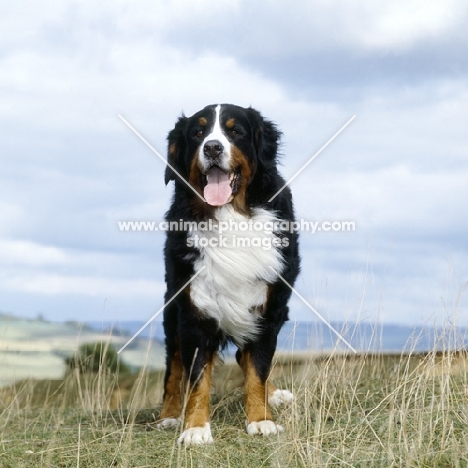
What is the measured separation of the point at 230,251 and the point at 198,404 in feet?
3.59

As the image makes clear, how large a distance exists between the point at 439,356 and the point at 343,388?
32.6 inches

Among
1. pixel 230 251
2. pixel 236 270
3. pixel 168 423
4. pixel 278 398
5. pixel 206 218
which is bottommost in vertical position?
pixel 168 423

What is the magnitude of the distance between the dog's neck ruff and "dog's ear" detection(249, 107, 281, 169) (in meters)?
0.39

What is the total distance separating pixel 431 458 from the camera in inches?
169

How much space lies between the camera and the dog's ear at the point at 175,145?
18.0 feet

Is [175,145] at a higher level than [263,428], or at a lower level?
higher

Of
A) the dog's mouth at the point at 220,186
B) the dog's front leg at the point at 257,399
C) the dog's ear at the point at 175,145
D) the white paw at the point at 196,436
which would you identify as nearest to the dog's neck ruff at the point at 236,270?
the dog's mouth at the point at 220,186

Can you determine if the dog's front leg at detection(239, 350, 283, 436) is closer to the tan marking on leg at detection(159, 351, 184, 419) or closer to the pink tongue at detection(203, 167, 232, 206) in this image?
the tan marking on leg at detection(159, 351, 184, 419)

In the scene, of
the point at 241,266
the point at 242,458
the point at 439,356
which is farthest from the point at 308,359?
the point at 242,458

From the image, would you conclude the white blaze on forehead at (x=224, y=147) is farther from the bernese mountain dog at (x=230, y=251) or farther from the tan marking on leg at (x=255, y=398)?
the tan marking on leg at (x=255, y=398)

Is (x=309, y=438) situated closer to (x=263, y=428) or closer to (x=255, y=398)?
(x=263, y=428)

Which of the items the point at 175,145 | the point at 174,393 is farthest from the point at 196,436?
the point at 175,145

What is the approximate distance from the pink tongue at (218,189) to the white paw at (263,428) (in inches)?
60.3

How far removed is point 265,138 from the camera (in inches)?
216
